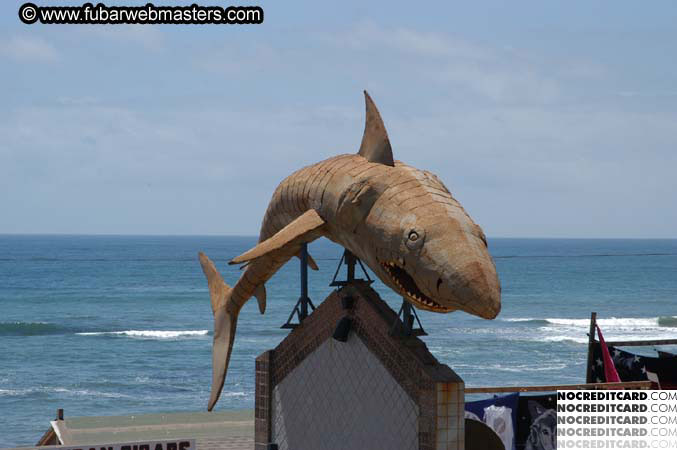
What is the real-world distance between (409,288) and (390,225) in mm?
858

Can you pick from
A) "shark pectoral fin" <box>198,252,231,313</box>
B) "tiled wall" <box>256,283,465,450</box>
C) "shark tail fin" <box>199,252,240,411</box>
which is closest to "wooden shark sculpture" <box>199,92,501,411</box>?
"tiled wall" <box>256,283,465,450</box>

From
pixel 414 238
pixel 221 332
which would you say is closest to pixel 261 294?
pixel 221 332

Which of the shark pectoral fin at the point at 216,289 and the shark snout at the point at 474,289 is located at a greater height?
the shark pectoral fin at the point at 216,289

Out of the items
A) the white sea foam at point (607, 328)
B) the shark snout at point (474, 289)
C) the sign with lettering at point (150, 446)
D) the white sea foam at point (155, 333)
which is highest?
the white sea foam at point (607, 328)

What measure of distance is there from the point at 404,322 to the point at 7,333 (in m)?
63.8

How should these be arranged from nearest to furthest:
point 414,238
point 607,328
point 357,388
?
1. point 414,238
2. point 357,388
3. point 607,328

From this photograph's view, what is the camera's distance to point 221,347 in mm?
18891

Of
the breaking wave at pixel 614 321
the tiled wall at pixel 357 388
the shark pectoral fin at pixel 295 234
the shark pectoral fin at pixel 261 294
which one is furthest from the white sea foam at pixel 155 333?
the shark pectoral fin at pixel 295 234

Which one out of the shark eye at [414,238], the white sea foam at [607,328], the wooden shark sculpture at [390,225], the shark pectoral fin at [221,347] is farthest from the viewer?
the white sea foam at [607,328]

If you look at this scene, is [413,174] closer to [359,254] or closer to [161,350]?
[359,254]

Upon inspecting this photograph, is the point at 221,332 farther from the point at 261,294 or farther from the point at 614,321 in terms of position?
the point at 614,321

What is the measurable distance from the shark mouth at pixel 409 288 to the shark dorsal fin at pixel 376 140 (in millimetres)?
1632

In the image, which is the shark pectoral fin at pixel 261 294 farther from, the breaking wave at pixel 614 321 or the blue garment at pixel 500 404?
the breaking wave at pixel 614 321

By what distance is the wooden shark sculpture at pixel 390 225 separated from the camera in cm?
1316
